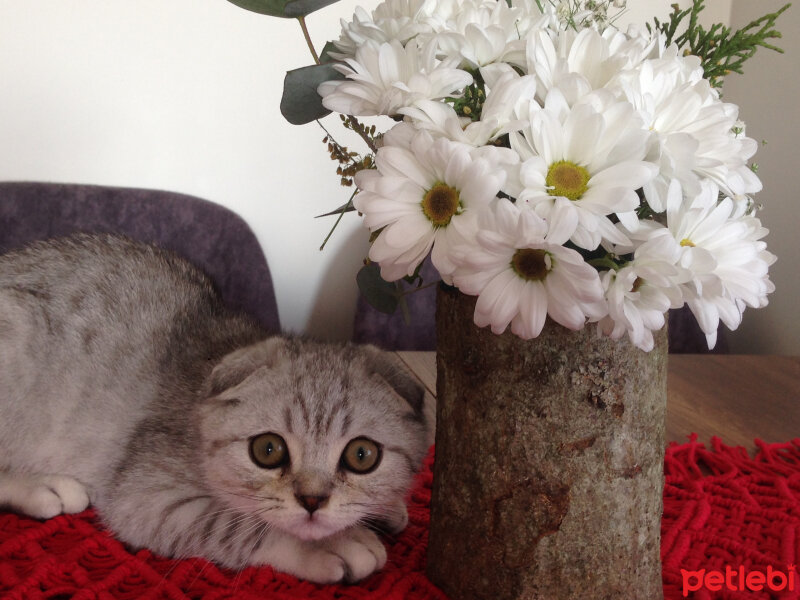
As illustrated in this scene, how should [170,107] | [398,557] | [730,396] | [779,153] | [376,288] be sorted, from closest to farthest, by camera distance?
[376,288]
[398,557]
[730,396]
[170,107]
[779,153]

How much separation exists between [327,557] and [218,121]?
1.27 meters

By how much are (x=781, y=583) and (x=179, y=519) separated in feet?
2.14

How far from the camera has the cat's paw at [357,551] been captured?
70 cm

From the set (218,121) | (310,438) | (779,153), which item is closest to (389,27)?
(310,438)

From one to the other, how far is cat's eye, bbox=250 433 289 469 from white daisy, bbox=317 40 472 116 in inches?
15.0

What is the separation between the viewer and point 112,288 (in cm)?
Answer: 101

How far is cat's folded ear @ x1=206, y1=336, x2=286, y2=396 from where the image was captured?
0.78 m

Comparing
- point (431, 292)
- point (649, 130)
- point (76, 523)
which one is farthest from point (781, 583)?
point (431, 292)

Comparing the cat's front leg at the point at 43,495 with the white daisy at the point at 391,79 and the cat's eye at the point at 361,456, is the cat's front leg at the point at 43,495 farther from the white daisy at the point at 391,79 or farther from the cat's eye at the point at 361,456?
the white daisy at the point at 391,79

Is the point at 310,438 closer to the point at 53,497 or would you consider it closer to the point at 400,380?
the point at 400,380

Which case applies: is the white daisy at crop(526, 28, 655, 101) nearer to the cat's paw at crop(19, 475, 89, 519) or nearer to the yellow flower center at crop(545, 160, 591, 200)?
the yellow flower center at crop(545, 160, 591, 200)

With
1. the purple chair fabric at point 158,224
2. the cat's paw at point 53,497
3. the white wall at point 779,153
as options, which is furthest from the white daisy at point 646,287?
the white wall at point 779,153

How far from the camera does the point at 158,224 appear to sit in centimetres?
165

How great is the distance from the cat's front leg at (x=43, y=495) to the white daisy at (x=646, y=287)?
0.71 metres
